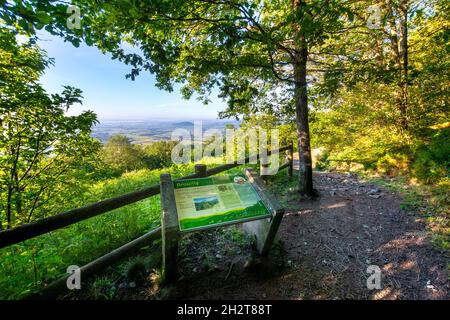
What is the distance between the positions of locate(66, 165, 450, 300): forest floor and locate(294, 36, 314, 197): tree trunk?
3.07 feet

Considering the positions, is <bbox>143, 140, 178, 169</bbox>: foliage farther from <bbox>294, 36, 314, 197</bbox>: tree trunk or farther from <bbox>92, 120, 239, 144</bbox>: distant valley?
<bbox>294, 36, 314, 197</bbox>: tree trunk

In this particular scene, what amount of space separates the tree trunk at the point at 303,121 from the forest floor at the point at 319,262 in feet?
3.07

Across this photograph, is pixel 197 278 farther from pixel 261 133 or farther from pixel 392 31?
pixel 392 31

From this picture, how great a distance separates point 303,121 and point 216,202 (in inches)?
144

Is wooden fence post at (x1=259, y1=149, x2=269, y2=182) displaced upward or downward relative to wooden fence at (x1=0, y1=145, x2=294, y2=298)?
upward

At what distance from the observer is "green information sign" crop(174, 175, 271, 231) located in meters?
2.29

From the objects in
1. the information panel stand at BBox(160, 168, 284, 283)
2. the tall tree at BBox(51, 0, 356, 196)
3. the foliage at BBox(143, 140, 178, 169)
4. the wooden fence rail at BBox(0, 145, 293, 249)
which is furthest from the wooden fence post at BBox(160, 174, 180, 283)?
the foliage at BBox(143, 140, 178, 169)

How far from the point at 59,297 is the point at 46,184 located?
94.2 inches

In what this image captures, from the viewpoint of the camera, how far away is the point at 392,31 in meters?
7.13

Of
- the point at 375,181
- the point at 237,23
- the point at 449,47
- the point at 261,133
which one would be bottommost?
the point at 375,181

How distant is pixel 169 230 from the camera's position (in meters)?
2.14

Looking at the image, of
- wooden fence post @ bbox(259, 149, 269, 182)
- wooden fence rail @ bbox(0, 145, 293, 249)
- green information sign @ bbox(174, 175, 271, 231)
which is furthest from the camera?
wooden fence post @ bbox(259, 149, 269, 182)
